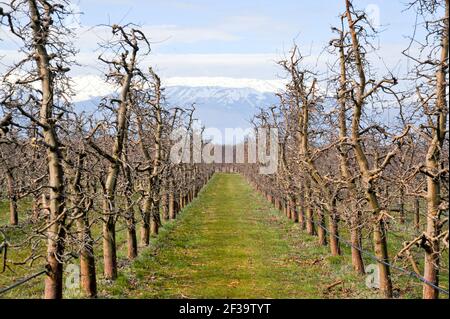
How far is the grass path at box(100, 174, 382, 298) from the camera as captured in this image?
15336 mm

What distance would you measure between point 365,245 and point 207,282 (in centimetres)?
1047

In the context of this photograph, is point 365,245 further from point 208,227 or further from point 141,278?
point 141,278

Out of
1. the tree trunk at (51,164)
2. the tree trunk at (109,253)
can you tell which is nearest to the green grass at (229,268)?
the tree trunk at (109,253)

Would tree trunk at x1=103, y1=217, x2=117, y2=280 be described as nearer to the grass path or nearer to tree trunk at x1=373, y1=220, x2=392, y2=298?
the grass path

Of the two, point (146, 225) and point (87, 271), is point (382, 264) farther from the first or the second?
point (146, 225)

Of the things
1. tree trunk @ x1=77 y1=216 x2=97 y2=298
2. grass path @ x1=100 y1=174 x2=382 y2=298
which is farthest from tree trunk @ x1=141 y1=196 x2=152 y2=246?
tree trunk @ x1=77 y1=216 x2=97 y2=298

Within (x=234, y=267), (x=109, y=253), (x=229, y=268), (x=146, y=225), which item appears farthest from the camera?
(x=146, y=225)

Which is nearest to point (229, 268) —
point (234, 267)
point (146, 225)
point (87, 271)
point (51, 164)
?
point (234, 267)

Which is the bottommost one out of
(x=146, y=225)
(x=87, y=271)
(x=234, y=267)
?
(x=234, y=267)

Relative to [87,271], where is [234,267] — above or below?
below

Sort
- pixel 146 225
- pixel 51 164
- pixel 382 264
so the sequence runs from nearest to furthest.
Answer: pixel 51 164, pixel 382 264, pixel 146 225

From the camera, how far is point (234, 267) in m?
19.1

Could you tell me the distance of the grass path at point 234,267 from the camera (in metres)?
15.3
